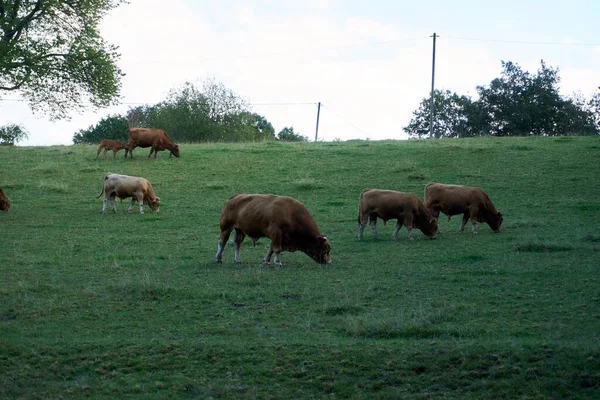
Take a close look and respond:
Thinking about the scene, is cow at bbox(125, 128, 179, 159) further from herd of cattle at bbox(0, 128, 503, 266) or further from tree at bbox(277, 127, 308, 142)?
tree at bbox(277, 127, 308, 142)

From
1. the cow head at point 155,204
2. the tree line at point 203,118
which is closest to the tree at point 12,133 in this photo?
the tree line at point 203,118

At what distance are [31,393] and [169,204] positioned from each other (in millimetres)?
18685

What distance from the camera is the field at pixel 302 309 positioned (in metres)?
8.90

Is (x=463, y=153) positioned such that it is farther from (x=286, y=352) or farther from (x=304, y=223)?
(x=286, y=352)

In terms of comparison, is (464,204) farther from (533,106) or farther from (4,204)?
(533,106)

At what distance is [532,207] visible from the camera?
984 inches

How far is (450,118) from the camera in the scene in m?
64.6

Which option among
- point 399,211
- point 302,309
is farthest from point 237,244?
point 399,211

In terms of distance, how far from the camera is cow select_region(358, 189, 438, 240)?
65.6 ft

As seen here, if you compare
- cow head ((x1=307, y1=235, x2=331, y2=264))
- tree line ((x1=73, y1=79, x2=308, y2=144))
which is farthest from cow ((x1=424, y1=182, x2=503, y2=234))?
tree line ((x1=73, y1=79, x2=308, y2=144))

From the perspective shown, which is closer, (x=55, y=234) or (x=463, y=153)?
(x=55, y=234)

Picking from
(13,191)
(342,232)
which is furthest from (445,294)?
(13,191)

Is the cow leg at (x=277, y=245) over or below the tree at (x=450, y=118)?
below

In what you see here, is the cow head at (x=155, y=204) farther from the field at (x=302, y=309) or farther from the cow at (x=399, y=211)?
the cow at (x=399, y=211)
